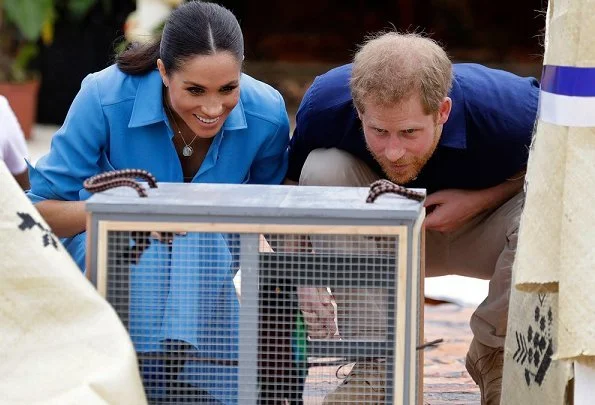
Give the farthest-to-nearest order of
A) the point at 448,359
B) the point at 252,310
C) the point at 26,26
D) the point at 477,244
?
the point at 26,26, the point at 448,359, the point at 477,244, the point at 252,310

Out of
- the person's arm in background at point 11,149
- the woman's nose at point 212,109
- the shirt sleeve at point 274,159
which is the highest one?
the woman's nose at point 212,109

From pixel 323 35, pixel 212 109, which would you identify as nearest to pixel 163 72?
pixel 212 109

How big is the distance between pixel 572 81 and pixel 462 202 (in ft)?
3.45

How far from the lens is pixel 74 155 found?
10.5 ft

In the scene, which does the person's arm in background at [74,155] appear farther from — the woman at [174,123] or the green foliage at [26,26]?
the green foliage at [26,26]

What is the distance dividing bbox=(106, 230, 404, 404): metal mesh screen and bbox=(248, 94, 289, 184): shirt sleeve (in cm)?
72

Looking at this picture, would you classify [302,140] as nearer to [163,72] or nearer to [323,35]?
[163,72]

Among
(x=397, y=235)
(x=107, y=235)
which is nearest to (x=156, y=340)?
(x=107, y=235)

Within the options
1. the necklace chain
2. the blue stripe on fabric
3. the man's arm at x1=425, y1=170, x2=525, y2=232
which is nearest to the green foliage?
the necklace chain

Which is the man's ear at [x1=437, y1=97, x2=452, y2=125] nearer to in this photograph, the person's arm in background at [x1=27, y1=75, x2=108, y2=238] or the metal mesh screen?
the metal mesh screen

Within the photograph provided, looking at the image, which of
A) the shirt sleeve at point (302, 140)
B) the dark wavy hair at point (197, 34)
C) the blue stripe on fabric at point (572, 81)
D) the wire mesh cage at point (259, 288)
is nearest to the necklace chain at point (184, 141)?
the dark wavy hair at point (197, 34)

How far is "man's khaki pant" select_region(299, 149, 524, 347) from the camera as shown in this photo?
10.7 feet

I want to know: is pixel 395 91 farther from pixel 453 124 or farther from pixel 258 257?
pixel 258 257

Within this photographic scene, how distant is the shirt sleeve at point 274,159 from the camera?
332cm
